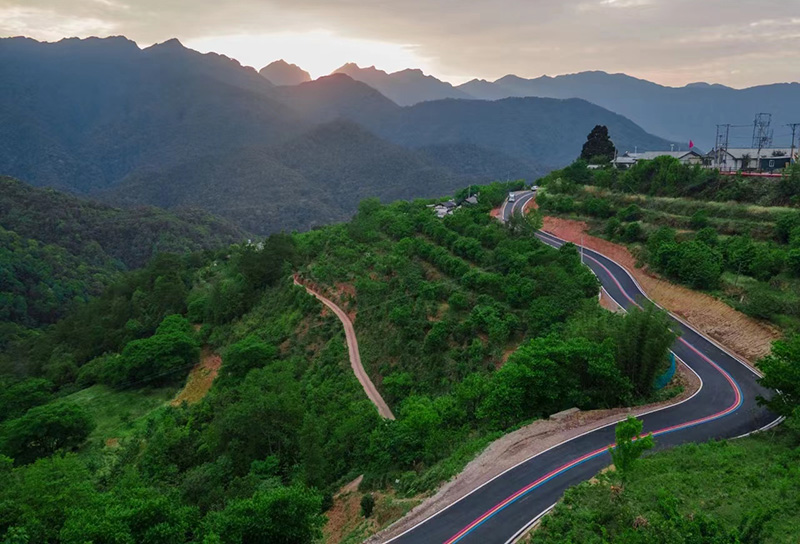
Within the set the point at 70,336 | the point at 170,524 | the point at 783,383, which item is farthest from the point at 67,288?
the point at 783,383

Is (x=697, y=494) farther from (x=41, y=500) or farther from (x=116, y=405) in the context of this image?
(x=116, y=405)

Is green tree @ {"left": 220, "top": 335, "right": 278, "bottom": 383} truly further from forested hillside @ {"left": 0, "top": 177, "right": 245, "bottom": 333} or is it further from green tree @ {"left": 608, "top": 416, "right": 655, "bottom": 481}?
forested hillside @ {"left": 0, "top": 177, "right": 245, "bottom": 333}

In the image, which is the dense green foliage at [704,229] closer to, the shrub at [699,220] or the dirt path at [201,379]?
the shrub at [699,220]

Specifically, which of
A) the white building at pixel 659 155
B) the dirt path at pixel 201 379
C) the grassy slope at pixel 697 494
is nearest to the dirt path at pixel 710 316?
the grassy slope at pixel 697 494

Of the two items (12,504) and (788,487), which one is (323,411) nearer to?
(12,504)

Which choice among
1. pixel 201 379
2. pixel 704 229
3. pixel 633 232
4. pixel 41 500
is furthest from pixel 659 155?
pixel 41 500

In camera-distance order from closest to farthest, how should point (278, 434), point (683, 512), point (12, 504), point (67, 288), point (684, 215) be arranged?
point (683, 512) < point (12, 504) < point (278, 434) < point (684, 215) < point (67, 288)
